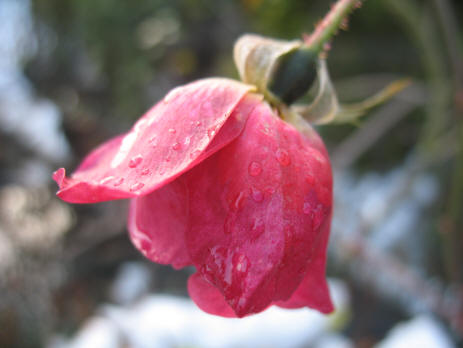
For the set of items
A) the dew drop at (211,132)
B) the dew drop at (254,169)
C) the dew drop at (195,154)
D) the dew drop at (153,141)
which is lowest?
the dew drop at (254,169)

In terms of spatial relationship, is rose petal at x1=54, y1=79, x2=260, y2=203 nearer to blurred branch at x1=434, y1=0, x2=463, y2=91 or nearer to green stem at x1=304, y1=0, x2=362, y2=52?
green stem at x1=304, y1=0, x2=362, y2=52

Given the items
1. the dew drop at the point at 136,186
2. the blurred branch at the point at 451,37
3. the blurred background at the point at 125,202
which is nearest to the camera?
the dew drop at the point at 136,186

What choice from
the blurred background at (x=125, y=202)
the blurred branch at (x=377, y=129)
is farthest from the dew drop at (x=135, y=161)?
the blurred branch at (x=377, y=129)

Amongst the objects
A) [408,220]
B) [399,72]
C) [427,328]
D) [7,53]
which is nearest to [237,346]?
[427,328]

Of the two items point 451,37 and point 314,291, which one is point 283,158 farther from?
point 451,37

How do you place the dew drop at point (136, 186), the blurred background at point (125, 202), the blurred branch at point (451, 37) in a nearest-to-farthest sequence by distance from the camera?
the dew drop at point (136, 186) → the blurred branch at point (451, 37) → the blurred background at point (125, 202)

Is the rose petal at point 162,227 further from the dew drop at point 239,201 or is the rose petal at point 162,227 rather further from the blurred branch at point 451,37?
the blurred branch at point 451,37

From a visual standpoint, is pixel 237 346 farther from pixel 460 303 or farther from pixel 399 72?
pixel 399 72

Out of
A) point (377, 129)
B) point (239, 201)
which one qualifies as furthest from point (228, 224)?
point (377, 129)
